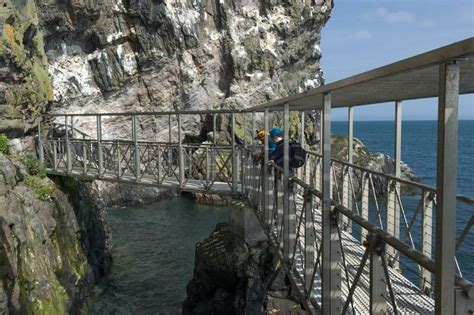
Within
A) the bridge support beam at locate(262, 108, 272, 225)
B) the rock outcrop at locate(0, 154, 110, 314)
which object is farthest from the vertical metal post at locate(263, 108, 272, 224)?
the rock outcrop at locate(0, 154, 110, 314)

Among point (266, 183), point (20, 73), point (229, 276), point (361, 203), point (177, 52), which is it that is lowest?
point (229, 276)

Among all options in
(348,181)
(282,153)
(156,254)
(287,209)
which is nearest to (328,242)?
(287,209)

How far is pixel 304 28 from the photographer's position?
125ft

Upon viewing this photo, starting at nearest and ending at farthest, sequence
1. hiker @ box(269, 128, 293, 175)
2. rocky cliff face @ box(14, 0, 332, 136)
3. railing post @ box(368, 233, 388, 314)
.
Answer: railing post @ box(368, 233, 388, 314) < hiker @ box(269, 128, 293, 175) < rocky cliff face @ box(14, 0, 332, 136)

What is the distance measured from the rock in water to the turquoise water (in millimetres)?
2977

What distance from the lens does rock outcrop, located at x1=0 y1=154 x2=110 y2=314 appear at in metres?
10.4

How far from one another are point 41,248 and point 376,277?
11.2 meters

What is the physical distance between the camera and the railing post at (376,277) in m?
3.45

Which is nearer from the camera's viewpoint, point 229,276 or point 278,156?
point 278,156

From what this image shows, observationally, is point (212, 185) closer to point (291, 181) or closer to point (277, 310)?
point (277, 310)

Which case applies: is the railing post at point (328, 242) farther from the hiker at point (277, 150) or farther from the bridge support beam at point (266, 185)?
the bridge support beam at point (266, 185)

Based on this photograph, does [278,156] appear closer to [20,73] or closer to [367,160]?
[20,73]

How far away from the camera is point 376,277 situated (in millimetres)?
3582

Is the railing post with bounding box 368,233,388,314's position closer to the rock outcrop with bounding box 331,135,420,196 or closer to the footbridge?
the footbridge
